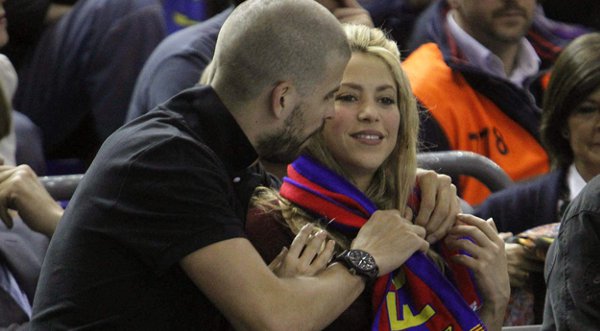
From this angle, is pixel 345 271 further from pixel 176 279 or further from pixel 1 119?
pixel 1 119

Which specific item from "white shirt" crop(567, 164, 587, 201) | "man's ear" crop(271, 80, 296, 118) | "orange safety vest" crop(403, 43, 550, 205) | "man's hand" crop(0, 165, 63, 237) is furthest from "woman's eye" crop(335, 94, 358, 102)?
"orange safety vest" crop(403, 43, 550, 205)

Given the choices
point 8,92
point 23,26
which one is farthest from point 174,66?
point 23,26

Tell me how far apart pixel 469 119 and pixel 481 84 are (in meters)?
0.23

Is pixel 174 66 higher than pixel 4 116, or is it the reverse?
pixel 4 116

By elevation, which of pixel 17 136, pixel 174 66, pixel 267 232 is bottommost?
pixel 17 136

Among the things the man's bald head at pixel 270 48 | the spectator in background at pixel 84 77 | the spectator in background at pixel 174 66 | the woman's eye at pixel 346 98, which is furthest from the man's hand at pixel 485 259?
the spectator in background at pixel 84 77

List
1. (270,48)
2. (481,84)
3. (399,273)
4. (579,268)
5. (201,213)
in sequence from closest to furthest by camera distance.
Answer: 1. (201,213)
2. (270,48)
3. (579,268)
4. (399,273)
5. (481,84)

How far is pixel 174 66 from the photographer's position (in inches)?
205

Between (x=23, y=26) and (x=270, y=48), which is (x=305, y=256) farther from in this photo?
(x=23, y=26)

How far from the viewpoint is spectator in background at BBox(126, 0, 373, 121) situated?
5.16 meters

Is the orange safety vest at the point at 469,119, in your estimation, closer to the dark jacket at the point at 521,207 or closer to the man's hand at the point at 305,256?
the dark jacket at the point at 521,207

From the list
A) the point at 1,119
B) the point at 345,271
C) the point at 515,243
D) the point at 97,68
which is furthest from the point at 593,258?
the point at 97,68

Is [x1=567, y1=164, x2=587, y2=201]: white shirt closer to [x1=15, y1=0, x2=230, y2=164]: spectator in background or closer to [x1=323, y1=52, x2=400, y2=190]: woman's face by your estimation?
[x1=323, y1=52, x2=400, y2=190]: woman's face

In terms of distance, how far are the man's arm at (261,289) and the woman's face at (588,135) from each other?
1.83 metres
